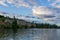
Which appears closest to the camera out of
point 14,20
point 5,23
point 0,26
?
point 0,26

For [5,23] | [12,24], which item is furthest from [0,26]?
[12,24]

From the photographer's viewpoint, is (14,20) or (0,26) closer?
(0,26)

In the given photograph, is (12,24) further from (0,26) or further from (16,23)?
(0,26)

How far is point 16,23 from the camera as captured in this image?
150 feet

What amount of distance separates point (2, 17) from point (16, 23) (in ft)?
12.7

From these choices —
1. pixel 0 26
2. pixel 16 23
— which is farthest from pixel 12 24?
pixel 0 26

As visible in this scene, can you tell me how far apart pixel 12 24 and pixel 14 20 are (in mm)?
1157

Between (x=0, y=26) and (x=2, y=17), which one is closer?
(x=0, y=26)

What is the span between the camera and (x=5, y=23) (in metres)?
42.9

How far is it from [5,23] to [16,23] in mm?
3634

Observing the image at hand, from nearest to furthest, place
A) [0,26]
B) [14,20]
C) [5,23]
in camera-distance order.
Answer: [0,26], [5,23], [14,20]

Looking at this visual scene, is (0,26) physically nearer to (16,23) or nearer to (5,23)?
(5,23)

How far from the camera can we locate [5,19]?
4431 cm

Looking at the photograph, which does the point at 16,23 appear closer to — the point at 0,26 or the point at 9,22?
the point at 9,22
